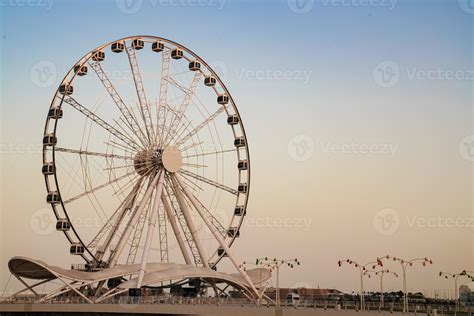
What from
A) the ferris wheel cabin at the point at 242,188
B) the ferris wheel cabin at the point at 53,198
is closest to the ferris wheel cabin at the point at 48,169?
the ferris wheel cabin at the point at 53,198

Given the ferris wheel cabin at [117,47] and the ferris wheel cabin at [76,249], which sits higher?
the ferris wheel cabin at [117,47]

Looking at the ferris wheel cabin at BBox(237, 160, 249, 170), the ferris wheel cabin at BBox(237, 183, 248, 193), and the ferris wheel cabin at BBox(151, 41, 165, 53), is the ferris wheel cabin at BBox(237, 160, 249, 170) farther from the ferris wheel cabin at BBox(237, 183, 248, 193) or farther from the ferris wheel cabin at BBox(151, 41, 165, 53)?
the ferris wheel cabin at BBox(151, 41, 165, 53)

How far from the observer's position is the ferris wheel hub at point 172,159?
63.0 metres

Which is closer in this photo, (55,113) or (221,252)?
(55,113)

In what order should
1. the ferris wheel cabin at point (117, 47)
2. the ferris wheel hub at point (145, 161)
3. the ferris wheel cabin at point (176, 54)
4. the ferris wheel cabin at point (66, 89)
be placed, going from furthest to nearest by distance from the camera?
the ferris wheel cabin at point (176, 54) → the ferris wheel cabin at point (117, 47) → the ferris wheel hub at point (145, 161) → the ferris wheel cabin at point (66, 89)

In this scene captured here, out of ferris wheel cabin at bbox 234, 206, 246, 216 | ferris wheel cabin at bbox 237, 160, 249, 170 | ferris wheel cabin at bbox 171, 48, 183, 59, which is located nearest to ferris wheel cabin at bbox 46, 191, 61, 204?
ferris wheel cabin at bbox 171, 48, 183, 59

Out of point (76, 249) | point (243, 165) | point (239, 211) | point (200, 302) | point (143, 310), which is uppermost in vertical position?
point (243, 165)

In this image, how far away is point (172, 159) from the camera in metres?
63.5

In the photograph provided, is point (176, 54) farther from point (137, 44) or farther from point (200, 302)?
point (200, 302)

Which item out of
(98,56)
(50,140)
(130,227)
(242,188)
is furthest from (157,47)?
(130,227)

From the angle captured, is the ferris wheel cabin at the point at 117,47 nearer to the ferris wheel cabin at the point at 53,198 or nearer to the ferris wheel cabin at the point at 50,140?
the ferris wheel cabin at the point at 50,140

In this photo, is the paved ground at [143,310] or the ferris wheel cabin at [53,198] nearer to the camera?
the paved ground at [143,310]

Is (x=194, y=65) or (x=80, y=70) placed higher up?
(x=194, y=65)

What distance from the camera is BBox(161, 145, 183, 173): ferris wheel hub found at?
2479 inches
